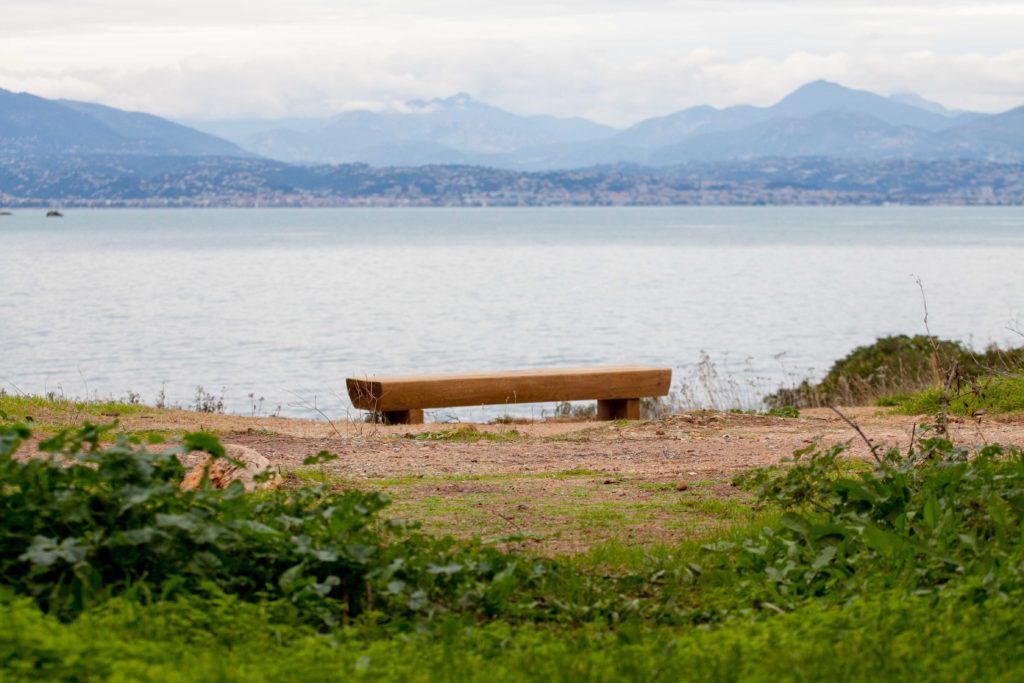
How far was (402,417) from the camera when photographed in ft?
43.6

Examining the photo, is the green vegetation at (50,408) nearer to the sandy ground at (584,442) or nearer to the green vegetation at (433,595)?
the sandy ground at (584,442)

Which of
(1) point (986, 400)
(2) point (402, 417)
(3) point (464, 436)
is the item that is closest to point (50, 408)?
(2) point (402, 417)

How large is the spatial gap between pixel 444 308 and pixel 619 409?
36827mm

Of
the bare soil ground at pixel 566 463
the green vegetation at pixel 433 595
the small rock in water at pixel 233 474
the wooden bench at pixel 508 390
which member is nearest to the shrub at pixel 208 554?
the green vegetation at pixel 433 595

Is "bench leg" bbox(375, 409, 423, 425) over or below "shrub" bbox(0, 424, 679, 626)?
below

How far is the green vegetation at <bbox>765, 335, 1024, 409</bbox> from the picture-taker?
17156 mm

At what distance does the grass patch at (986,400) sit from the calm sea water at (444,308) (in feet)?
5.35

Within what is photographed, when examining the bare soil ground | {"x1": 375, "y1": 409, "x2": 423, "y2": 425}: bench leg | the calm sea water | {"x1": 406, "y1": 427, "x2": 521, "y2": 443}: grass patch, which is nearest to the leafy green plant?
the bare soil ground

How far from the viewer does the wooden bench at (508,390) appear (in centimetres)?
1293

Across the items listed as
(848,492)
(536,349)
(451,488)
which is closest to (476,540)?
(848,492)

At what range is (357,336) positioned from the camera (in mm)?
40656

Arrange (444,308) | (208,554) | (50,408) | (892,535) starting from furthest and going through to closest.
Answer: (444,308), (50,408), (892,535), (208,554)

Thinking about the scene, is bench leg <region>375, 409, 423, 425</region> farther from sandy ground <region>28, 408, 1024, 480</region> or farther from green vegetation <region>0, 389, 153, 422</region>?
green vegetation <region>0, 389, 153, 422</region>

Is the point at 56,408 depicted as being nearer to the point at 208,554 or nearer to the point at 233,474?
the point at 233,474
